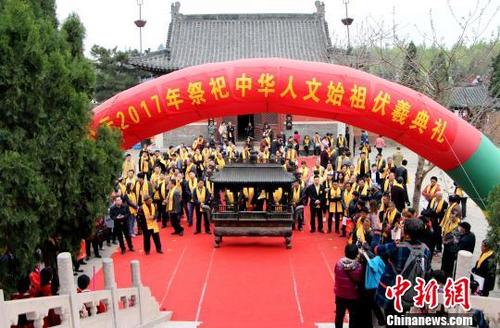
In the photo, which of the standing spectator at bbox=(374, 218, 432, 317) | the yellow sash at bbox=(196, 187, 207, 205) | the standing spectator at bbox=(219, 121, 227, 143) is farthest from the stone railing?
the standing spectator at bbox=(219, 121, 227, 143)

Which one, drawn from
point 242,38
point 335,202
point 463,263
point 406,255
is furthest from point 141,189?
point 242,38

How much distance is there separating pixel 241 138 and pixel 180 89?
21.3 metres

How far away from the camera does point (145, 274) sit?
10.0 m

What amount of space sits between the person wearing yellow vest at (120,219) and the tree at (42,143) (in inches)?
223

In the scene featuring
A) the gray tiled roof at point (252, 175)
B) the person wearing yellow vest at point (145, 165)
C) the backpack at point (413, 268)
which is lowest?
the backpack at point (413, 268)

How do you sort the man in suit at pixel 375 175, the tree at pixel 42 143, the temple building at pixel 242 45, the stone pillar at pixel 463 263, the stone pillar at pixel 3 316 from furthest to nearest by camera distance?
the temple building at pixel 242 45
the man in suit at pixel 375 175
the stone pillar at pixel 463 263
the tree at pixel 42 143
the stone pillar at pixel 3 316

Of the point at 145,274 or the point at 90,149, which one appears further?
the point at 145,274

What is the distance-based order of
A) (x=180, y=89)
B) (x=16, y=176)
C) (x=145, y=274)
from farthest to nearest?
1. (x=145, y=274)
2. (x=180, y=89)
3. (x=16, y=176)

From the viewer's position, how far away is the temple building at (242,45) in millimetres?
27969

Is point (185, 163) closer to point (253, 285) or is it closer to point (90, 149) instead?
point (253, 285)

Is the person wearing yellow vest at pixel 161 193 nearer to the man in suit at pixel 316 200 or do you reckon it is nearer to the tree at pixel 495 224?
A: the man in suit at pixel 316 200

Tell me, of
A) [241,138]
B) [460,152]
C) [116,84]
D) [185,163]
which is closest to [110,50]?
[116,84]

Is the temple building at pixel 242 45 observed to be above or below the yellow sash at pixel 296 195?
above

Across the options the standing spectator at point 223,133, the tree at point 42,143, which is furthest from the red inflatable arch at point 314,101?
the standing spectator at point 223,133
